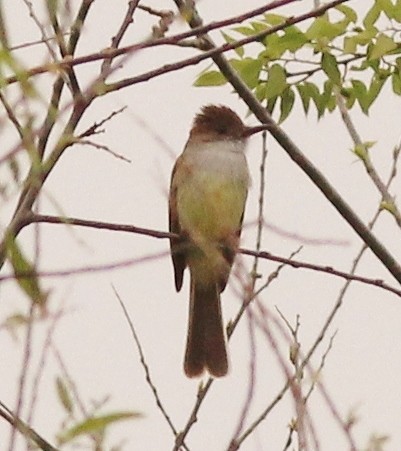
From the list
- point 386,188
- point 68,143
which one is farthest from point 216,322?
point 68,143

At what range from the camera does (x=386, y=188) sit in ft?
11.3

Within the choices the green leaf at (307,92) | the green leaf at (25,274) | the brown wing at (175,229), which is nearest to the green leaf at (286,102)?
the green leaf at (307,92)

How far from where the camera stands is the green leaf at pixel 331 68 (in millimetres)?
3156

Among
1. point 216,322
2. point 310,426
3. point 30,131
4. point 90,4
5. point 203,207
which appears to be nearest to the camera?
point 30,131

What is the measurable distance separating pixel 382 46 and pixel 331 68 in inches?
6.2

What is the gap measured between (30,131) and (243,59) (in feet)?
6.30

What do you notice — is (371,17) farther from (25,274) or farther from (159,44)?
(25,274)

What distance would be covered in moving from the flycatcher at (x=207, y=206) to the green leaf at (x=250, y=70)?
71 cm

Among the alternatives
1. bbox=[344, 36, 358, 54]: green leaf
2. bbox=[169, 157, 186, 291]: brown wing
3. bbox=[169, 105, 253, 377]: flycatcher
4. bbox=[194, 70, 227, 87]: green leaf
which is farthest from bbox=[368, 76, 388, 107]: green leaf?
bbox=[169, 157, 186, 291]: brown wing

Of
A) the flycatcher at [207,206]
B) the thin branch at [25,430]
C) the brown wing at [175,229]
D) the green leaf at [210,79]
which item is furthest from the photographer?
the brown wing at [175,229]

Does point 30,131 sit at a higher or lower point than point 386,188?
lower

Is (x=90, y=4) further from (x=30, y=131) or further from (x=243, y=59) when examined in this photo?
(x=243, y=59)

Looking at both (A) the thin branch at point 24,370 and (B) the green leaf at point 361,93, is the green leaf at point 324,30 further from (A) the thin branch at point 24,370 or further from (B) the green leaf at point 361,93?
(A) the thin branch at point 24,370

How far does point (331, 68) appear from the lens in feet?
10.4
